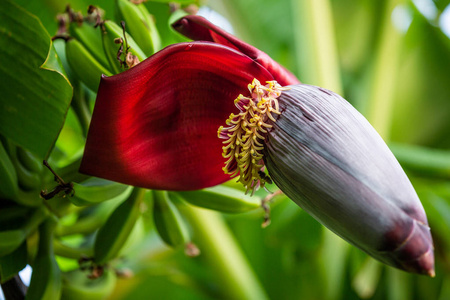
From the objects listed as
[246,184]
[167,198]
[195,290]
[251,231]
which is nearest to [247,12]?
[251,231]

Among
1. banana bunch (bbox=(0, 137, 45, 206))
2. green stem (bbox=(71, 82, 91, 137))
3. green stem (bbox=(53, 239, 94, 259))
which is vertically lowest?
green stem (bbox=(53, 239, 94, 259))

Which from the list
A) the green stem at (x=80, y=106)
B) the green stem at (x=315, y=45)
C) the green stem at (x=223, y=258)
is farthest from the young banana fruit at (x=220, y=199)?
the green stem at (x=315, y=45)

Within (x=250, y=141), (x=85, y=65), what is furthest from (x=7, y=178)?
(x=250, y=141)

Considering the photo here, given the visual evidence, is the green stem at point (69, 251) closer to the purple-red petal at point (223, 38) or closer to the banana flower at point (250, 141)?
the banana flower at point (250, 141)

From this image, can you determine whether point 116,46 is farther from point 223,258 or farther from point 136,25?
point 223,258

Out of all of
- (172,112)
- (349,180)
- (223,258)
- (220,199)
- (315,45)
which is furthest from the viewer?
(315,45)

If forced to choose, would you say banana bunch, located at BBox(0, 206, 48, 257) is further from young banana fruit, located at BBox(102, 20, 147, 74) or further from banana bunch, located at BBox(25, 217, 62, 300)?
young banana fruit, located at BBox(102, 20, 147, 74)

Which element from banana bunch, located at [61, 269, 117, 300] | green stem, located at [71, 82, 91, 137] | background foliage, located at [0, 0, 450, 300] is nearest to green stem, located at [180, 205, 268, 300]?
background foliage, located at [0, 0, 450, 300]
